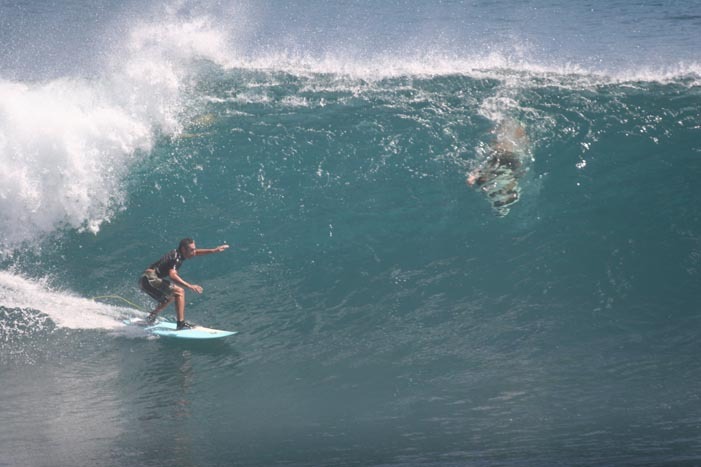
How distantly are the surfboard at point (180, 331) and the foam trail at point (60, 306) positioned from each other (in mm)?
407

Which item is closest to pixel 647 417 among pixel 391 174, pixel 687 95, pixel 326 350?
pixel 326 350

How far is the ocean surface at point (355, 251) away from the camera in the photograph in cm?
702

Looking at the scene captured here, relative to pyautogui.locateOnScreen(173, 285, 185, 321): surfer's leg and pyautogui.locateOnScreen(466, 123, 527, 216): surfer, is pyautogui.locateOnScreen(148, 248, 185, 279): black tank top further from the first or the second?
pyautogui.locateOnScreen(466, 123, 527, 216): surfer

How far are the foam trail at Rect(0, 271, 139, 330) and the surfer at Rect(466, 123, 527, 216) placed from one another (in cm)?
553

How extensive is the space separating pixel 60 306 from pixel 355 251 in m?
4.30

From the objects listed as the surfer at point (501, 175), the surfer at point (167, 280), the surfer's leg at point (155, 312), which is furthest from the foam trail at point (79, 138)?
the surfer at point (501, 175)

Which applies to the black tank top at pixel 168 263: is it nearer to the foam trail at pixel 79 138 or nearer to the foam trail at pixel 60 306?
the foam trail at pixel 60 306

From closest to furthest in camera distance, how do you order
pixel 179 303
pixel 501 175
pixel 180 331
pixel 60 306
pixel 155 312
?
pixel 180 331 < pixel 179 303 < pixel 155 312 < pixel 60 306 < pixel 501 175

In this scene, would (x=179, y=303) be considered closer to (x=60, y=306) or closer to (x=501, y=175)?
(x=60, y=306)

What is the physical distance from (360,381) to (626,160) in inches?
243

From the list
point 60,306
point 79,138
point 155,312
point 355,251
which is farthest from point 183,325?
point 79,138

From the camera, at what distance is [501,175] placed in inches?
454

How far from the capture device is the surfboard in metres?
9.25

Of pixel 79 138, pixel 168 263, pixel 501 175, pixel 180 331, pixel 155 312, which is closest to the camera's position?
pixel 180 331
